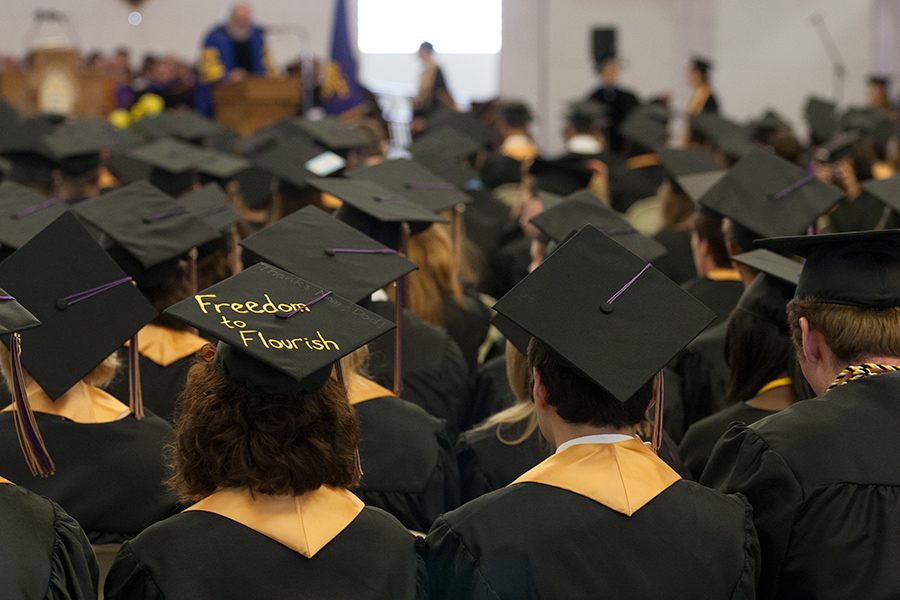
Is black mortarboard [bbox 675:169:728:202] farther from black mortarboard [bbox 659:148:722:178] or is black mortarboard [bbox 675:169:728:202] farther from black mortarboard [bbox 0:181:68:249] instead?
black mortarboard [bbox 0:181:68:249]

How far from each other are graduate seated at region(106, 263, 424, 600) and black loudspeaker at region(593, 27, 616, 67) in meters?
13.9

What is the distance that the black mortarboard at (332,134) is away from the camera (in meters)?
5.48

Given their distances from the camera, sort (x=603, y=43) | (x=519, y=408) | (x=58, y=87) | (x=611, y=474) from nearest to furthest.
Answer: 1. (x=611, y=474)
2. (x=519, y=408)
3. (x=58, y=87)
4. (x=603, y=43)

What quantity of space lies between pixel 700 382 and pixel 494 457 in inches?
35.7

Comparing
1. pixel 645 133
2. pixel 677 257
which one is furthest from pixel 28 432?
pixel 645 133

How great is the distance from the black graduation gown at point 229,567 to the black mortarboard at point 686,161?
346 cm

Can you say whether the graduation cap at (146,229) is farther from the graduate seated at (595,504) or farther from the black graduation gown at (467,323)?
the graduate seated at (595,504)

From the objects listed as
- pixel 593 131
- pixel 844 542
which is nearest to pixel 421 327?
pixel 844 542

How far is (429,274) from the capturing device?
333 centimetres

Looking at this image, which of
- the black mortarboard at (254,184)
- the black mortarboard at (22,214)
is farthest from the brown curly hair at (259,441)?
the black mortarboard at (254,184)

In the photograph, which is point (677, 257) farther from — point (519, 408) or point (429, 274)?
point (519, 408)

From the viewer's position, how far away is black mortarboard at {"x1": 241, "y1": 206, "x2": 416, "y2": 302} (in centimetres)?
236

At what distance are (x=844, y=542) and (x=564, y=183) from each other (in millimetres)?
3805

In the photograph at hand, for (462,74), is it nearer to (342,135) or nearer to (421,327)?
(342,135)
